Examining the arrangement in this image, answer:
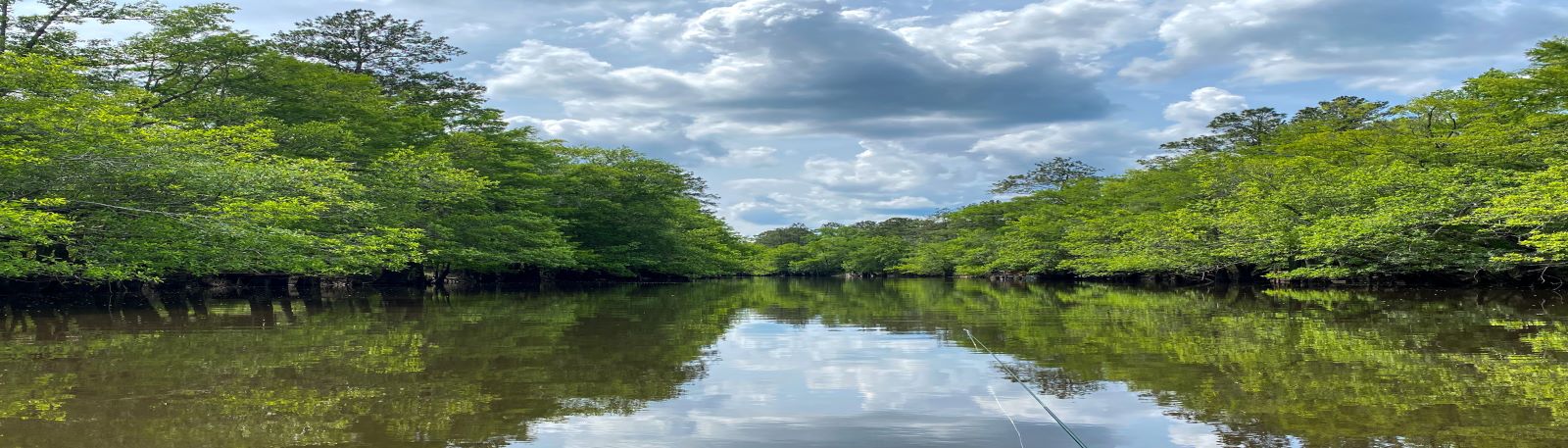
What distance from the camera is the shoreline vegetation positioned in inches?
728

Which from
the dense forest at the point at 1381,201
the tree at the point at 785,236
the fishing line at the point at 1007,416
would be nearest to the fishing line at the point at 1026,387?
the fishing line at the point at 1007,416

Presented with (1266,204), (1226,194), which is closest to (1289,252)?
(1266,204)

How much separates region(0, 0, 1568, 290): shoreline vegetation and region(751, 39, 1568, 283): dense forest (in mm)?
120

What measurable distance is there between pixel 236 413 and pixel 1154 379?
323 inches

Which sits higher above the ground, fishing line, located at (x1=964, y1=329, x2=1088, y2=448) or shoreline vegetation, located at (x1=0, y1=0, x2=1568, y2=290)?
shoreline vegetation, located at (x1=0, y1=0, x2=1568, y2=290)

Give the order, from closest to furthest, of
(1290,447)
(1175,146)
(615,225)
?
(1290,447)
(615,225)
(1175,146)

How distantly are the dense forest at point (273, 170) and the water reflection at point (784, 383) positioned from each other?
3.34 metres

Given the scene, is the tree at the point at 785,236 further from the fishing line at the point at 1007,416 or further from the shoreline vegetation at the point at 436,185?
the fishing line at the point at 1007,416

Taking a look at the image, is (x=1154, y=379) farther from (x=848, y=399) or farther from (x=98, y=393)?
(x=98, y=393)

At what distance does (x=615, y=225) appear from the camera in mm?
49875

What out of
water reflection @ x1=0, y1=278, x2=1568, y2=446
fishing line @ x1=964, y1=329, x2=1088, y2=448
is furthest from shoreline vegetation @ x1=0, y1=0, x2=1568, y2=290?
fishing line @ x1=964, y1=329, x2=1088, y2=448

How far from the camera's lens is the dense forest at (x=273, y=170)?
1777cm

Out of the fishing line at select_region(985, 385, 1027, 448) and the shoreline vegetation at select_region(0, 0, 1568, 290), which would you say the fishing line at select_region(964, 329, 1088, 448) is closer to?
the fishing line at select_region(985, 385, 1027, 448)

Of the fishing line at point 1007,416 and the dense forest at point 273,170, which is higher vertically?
the dense forest at point 273,170
